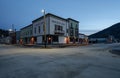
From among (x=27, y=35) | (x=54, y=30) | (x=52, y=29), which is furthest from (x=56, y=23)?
(x=27, y=35)

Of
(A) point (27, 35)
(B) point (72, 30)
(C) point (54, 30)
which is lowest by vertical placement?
(A) point (27, 35)

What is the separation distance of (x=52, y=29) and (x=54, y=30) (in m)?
1.01

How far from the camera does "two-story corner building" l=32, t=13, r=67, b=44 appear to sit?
4134 centimetres

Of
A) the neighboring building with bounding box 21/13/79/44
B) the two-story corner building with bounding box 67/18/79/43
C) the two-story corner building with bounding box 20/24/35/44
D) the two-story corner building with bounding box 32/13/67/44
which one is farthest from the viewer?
the two-story corner building with bounding box 20/24/35/44

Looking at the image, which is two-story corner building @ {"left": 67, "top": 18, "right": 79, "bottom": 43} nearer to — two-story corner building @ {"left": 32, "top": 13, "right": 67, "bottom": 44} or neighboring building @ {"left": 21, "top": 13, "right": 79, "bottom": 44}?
neighboring building @ {"left": 21, "top": 13, "right": 79, "bottom": 44}

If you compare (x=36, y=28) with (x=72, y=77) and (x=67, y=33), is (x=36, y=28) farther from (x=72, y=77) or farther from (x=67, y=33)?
(x=72, y=77)

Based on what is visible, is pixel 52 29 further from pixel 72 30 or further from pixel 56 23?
pixel 72 30

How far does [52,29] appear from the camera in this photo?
41938 millimetres

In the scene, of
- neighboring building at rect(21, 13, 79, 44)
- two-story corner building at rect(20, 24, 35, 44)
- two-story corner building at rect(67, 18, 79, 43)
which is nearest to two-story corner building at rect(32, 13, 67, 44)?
neighboring building at rect(21, 13, 79, 44)

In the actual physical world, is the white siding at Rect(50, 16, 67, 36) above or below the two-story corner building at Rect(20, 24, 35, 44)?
above

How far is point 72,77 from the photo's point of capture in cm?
549

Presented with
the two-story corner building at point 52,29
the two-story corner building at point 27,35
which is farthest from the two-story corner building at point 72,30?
the two-story corner building at point 27,35

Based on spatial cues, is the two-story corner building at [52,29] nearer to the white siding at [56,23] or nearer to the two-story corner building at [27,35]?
the white siding at [56,23]

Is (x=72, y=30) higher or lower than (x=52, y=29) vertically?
higher
